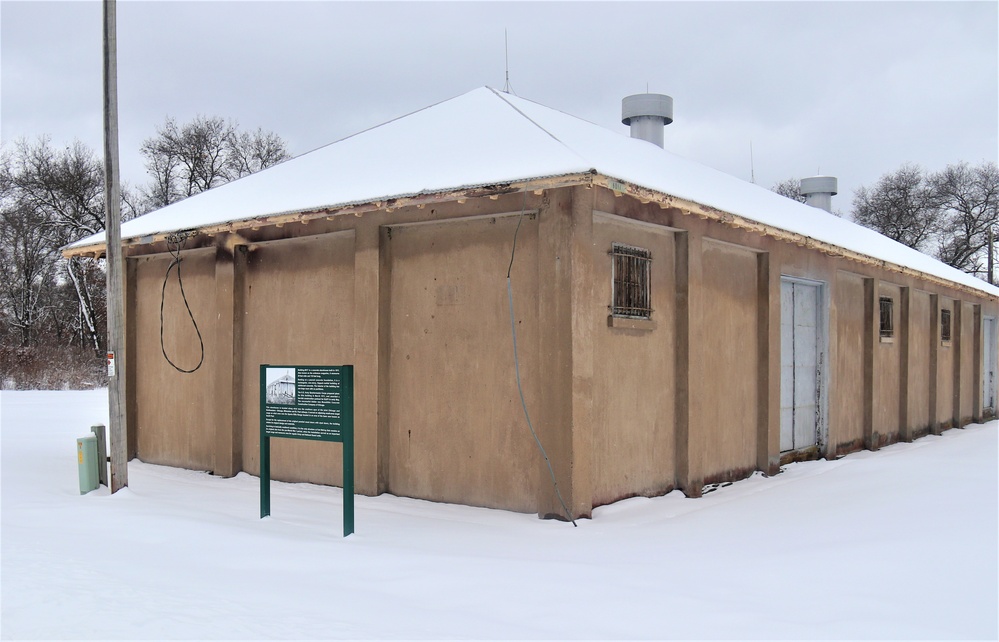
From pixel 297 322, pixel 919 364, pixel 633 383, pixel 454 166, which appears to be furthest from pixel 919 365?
pixel 297 322

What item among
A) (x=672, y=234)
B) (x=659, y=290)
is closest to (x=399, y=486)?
(x=659, y=290)

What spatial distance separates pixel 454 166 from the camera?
8406 mm

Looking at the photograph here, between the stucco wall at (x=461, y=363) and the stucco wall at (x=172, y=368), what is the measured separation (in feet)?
11.1

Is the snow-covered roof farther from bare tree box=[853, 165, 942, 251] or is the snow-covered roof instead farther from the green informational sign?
bare tree box=[853, 165, 942, 251]

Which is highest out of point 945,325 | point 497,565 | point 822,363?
point 945,325

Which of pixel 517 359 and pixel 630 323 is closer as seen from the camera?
pixel 517 359

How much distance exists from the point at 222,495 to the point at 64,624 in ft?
15.2

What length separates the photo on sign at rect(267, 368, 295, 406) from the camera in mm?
7609

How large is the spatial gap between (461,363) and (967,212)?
48558 millimetres

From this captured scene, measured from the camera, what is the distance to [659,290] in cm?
926

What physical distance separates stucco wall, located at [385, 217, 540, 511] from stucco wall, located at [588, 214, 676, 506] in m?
0.65

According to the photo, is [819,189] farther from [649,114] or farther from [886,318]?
[649,114]

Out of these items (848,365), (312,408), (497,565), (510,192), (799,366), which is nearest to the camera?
(497,565)

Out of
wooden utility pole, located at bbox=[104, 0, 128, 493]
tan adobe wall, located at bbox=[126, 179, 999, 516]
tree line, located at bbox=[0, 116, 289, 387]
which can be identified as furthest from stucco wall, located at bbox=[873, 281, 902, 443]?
tree line, located at bbox=[0, 116, 289, 387]
